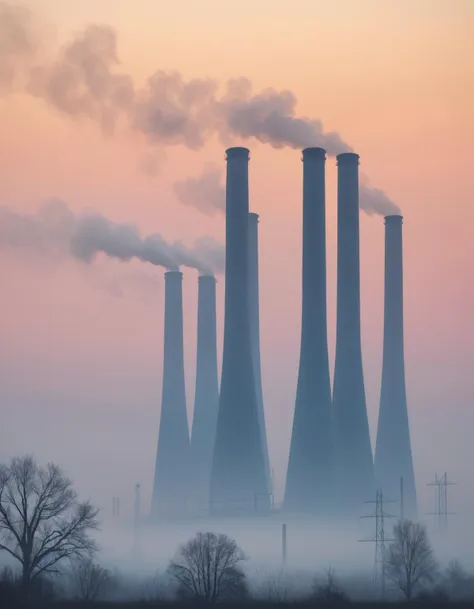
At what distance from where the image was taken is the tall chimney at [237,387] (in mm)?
31812

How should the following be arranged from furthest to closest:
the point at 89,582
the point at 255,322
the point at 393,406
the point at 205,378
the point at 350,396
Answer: the point at 205,378 < the point at 255,322 < the point at 393,406 < the point at 350,396 < the point at 89,582

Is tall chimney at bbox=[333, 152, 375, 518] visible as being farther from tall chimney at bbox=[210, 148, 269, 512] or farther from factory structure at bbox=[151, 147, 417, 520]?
tall chimney at bbox=[210, 148, 269, 512]

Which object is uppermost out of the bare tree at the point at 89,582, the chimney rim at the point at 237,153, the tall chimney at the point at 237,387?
the chimney rim at the point at 237,153

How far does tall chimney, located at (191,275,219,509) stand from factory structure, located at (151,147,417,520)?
2112 mm

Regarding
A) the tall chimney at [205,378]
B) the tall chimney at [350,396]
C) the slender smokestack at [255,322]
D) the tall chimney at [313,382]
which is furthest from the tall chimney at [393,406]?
the tall chimney at [205,378]

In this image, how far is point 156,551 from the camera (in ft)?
104

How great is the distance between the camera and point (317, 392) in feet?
105

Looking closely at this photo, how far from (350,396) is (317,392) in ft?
6.25

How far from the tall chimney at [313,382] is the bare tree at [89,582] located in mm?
10522

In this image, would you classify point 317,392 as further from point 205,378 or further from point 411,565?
point 205,378

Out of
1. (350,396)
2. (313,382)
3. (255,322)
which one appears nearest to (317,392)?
(313,382)

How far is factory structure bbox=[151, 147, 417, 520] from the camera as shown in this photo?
32.0 meters

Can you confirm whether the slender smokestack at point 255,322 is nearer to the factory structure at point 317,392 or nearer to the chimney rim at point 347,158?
the factory structure at point 317,392

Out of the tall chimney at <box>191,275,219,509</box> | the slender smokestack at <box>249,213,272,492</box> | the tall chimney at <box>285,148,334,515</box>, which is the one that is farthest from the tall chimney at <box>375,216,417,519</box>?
the tall chimney at <box>191,275,219,509</box>
